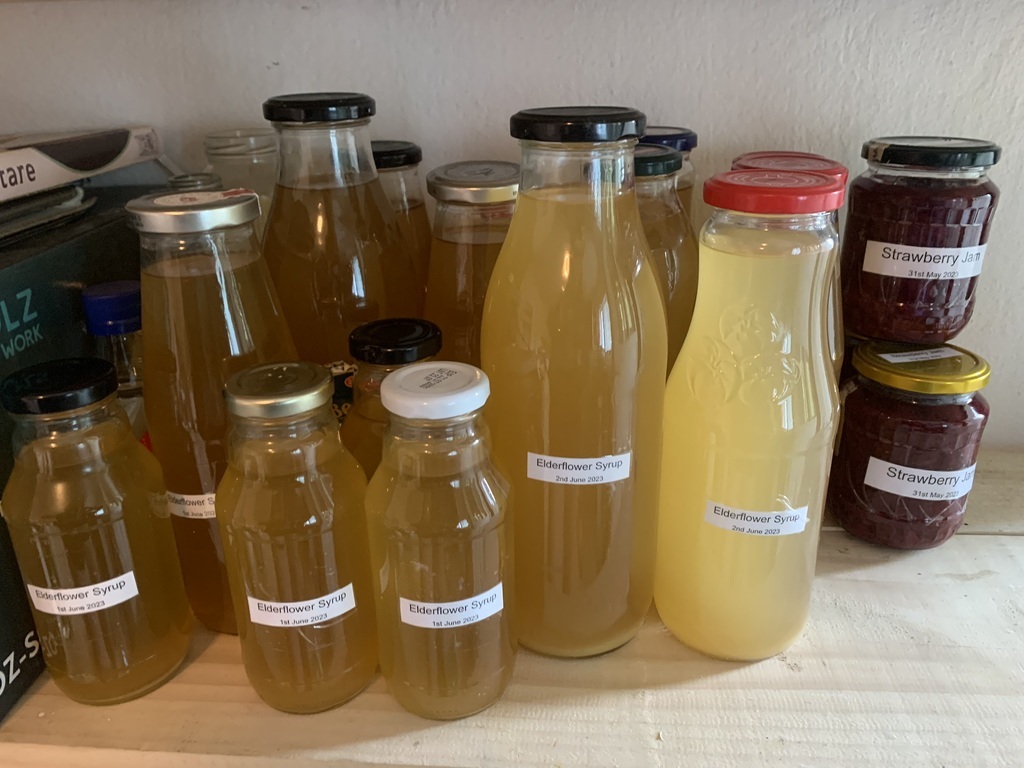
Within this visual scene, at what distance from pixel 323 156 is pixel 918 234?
45 cm

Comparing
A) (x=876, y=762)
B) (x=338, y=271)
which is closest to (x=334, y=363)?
(x=338, y=271)

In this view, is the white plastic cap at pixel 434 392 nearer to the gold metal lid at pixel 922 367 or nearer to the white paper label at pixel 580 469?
the white paper label at pixel 580 469

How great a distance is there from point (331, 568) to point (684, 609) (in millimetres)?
252

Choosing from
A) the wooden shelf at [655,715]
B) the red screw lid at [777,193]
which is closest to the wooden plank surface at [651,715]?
the wooden shelf at [655,715]

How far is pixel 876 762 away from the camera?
482mm

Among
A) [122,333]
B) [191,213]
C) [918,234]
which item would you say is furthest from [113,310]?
[918,234]

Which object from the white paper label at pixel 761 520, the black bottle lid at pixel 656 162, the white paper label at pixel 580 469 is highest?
the black bottle lid at pixel 656 162

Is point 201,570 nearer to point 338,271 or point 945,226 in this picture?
point 338,271

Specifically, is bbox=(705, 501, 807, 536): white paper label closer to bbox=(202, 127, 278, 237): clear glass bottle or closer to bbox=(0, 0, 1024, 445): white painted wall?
bbox=(0, 0, 1024, 445): white painted wall

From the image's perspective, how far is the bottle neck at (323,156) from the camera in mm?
596

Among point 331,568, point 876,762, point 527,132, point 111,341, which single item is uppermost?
point 527,132

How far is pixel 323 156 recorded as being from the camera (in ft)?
1.96

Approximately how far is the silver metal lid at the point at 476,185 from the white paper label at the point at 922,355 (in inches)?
13.0

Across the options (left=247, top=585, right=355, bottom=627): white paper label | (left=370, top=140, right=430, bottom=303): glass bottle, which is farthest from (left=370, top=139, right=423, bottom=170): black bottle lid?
(left=247, top=585, right=355, bottom=627): white paper label
